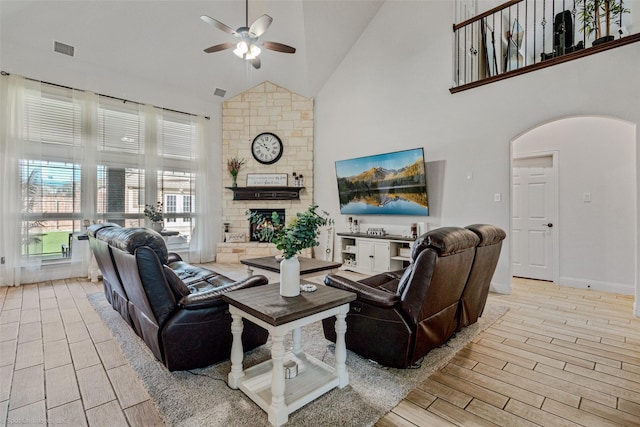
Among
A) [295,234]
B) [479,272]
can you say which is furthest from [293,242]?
[479,272]

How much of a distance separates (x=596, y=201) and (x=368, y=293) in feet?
13.5

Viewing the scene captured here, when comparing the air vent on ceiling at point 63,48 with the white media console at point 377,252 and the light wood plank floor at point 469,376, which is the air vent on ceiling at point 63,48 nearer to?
the light wood plank floor at point 469,376

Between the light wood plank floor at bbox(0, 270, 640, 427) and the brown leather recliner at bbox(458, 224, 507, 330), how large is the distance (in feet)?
0.74

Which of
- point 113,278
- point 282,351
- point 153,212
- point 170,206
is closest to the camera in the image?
point 282,351

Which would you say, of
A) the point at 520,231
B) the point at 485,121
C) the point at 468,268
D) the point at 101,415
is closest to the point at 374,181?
the point at 485,121

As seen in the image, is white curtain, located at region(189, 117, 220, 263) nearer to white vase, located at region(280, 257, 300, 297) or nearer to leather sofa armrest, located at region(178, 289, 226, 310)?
leather sofa armrest, located at region(178, 289, 226, 310)

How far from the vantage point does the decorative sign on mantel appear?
6.58m

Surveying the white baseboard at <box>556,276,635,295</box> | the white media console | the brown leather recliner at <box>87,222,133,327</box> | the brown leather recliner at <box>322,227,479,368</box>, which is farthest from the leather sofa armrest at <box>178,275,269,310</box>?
the white baseboard at <box>556,276,635,295</box>

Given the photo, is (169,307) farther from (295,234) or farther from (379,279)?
(379,279)

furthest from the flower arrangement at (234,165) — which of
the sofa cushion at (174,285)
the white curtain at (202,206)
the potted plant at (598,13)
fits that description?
the potted plant at (598,13)

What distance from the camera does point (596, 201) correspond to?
4.31 metres

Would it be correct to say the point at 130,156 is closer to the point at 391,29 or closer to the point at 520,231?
the point at 391,29

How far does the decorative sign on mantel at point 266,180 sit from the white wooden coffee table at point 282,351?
Answer: 460 centimetres

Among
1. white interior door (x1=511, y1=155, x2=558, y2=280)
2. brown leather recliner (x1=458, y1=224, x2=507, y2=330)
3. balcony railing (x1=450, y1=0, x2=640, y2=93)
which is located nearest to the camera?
brown leather recliner (x1=458, y1=224, x2=507, y2=330)
